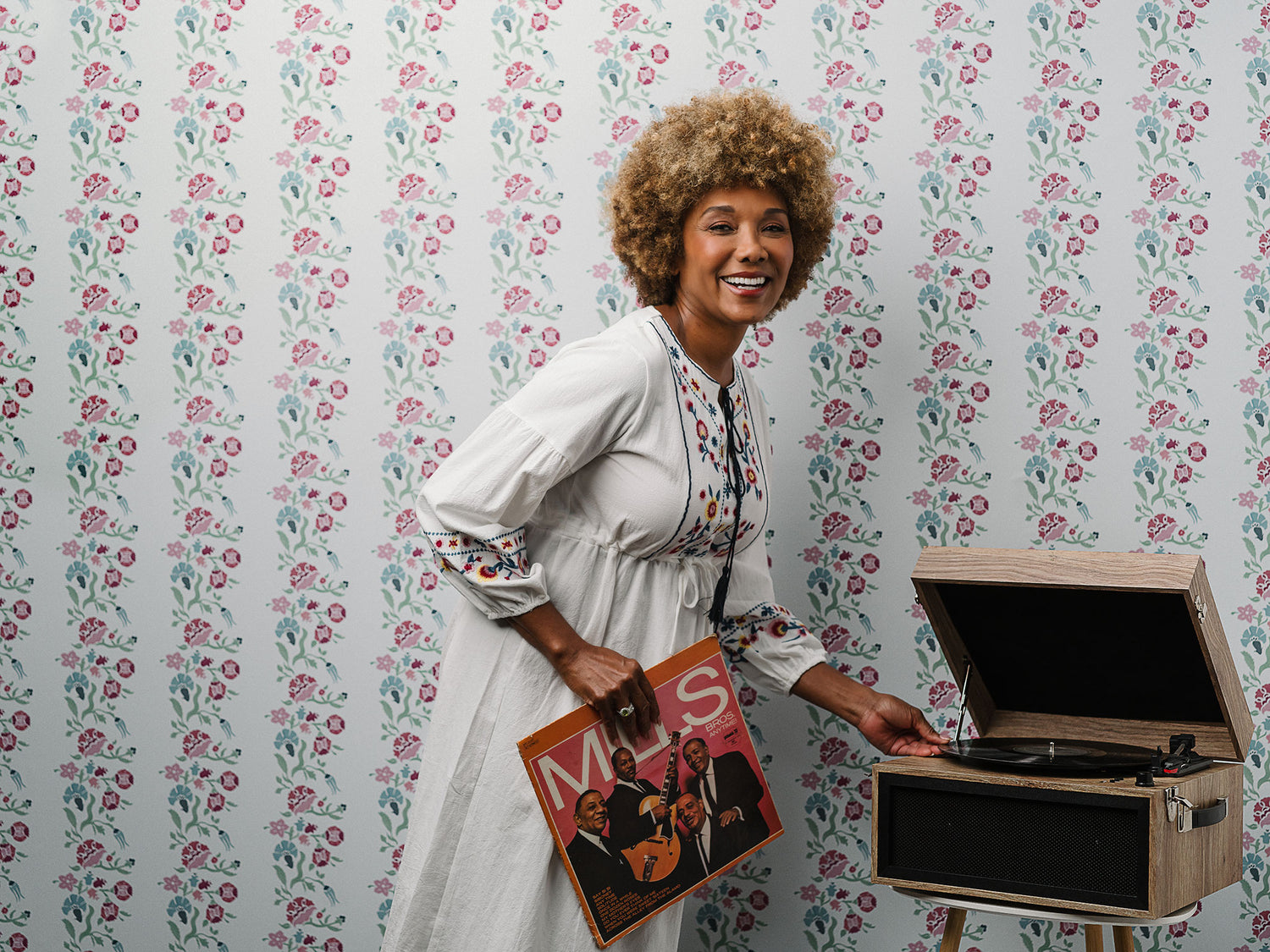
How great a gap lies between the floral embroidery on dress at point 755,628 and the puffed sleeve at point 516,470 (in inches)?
15.1

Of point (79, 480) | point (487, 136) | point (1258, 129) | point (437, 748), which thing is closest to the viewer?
point (437, 748)

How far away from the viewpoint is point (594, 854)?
1.32 meters

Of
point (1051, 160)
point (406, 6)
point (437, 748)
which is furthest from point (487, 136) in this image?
point (437, 748)

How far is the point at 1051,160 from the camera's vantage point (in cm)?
179

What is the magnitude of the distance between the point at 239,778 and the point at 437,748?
80 centimetres

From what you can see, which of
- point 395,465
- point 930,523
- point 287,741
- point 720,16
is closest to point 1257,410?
point 930,523

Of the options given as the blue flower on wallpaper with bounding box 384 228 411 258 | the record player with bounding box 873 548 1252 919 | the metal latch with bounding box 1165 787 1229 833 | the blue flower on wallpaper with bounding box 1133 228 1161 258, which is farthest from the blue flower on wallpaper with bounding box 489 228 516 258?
the metal latch with bounding box 1165 787 1229 833

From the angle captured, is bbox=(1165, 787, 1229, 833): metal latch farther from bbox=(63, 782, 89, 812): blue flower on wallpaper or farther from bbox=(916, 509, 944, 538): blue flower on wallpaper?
bbox=(63, 782, 89, 812): blue flower on wallpaper

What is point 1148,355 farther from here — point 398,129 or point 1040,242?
point 398,129

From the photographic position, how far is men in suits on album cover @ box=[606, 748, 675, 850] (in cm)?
133

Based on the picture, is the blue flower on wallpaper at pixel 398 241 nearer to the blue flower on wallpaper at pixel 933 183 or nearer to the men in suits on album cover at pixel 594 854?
the blue flower on wallpaper at pixel 933 183

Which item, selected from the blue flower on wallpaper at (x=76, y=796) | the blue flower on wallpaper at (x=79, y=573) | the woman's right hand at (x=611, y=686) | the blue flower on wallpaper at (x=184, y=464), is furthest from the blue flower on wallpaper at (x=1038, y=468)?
the blue flower on wallpaper at (x=76, y=796)

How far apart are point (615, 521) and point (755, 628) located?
358mm

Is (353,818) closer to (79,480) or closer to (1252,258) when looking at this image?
(79,480)
